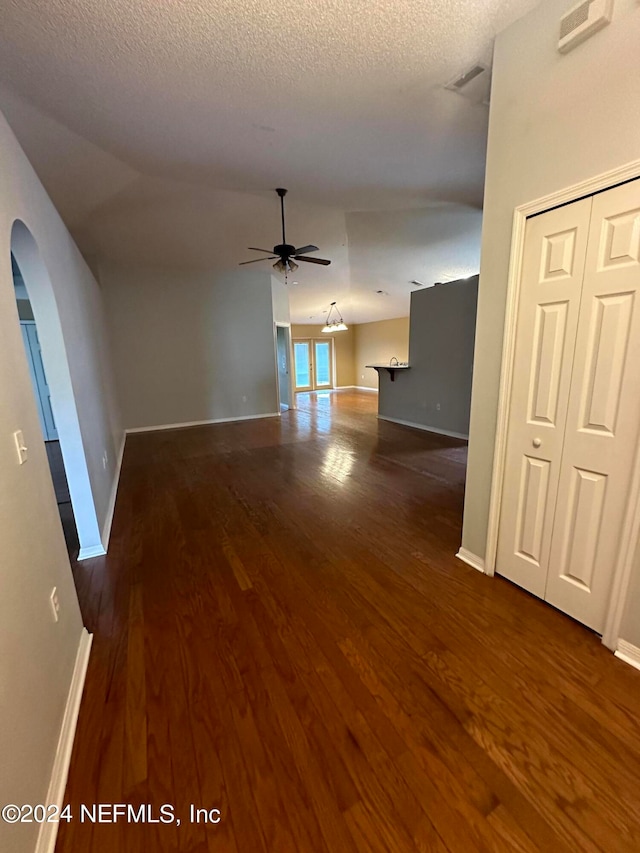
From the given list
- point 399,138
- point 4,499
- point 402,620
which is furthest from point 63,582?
point 399,138

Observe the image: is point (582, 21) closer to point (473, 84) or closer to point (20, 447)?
point (473, 84)

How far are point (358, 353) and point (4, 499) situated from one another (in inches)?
514

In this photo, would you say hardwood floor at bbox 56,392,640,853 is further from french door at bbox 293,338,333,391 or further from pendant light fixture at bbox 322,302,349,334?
french door at bbox 293,338,333,391

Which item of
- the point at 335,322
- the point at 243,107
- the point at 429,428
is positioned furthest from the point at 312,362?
the point at 243,107

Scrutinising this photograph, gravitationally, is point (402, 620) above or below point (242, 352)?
below

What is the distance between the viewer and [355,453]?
191 inches

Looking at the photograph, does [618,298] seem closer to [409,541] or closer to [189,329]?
[409,541]

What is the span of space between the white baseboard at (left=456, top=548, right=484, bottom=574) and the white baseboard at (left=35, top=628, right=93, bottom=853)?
215 cm

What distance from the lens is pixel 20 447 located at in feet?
4.31

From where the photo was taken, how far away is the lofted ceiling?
5.39ft

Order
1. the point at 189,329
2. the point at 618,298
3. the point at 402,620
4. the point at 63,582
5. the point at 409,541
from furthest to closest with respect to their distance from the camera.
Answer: the point at 189,329, the point at 409,541, the point at 402,620, the point at 63,582, the point at 618,298

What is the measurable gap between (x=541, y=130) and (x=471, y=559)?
235 centimetres

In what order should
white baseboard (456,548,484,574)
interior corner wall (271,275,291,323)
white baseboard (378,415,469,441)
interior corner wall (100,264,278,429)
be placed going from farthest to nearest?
interior corner wall (271,275,291,323), interior corner wall (100,264,278,429), white baseboard (378,415,469,441), white baseboard (456,548,484,574)

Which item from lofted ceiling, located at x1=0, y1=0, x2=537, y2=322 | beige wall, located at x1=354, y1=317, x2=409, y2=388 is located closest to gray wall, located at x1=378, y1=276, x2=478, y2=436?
lofted ceiling, located at x1=0, y1=0, x2=537, y2=322
